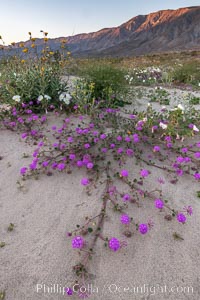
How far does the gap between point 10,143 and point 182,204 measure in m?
2.92

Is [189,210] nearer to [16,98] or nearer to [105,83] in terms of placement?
[16,98]

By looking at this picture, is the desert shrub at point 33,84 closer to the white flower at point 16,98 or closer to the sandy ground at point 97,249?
the white flower at point 16,98

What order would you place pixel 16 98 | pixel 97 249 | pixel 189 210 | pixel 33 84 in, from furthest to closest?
pixel 33 84 → pixel 16 98 → pixel 189 210 → pixel 97 249

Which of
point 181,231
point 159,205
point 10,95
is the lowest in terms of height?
point 181,231

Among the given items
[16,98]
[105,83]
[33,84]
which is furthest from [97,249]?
[105,83]

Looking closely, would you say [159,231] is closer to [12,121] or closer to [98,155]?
[98,155]

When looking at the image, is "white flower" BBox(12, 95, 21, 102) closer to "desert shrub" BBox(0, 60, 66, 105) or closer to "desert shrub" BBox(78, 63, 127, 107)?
"desert shrub" BBox(0, 60, 66, 105)

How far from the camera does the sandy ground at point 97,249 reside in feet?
5.84

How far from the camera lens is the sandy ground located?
70.1 inches

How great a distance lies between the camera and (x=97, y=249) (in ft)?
6.69

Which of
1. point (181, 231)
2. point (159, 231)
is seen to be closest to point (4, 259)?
point (159, 231)

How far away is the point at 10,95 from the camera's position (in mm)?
4832

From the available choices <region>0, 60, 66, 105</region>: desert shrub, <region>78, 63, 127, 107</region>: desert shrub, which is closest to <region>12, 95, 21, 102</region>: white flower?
<region>0, 60, 66, 105</region>: desert shrub

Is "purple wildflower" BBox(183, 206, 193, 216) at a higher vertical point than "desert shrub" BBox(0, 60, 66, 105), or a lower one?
lower
